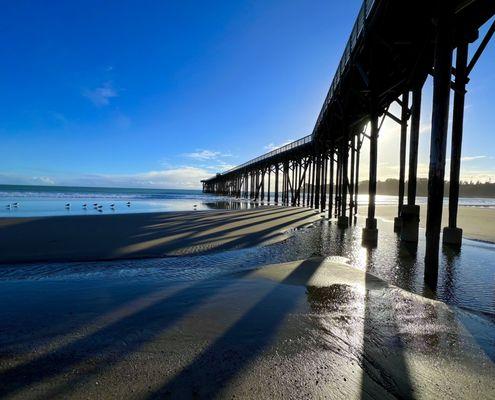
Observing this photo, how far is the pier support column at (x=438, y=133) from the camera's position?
464 centimetres

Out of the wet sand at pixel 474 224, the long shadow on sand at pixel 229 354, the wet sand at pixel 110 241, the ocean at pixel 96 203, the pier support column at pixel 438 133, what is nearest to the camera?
the long shadow on sand at pixel 229 354

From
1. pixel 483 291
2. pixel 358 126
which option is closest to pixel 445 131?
pixel 483 291

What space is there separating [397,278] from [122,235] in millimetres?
8035

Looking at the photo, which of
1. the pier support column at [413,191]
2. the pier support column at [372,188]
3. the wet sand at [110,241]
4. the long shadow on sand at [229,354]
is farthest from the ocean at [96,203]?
the long shadow on sand at [229,354]

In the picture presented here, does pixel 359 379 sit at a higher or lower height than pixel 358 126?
lower

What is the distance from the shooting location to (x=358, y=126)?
Result: 56.1ft

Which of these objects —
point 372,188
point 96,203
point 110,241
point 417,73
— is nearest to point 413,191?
point 372,188

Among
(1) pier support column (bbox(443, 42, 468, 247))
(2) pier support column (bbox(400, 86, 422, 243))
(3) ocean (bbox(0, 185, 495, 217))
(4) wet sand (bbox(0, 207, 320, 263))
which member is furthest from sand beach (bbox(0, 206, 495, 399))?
(3) ocean (bbox(0, 185, 495, 217))

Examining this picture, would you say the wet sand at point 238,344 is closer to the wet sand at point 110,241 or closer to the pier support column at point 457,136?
the wet sand at point 110,241

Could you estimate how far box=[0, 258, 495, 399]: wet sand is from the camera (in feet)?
6.70

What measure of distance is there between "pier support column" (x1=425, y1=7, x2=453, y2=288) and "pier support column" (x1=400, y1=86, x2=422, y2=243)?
4396 mm

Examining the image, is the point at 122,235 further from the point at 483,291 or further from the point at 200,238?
the point at 483,291

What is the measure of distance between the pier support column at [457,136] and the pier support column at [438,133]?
3718mm

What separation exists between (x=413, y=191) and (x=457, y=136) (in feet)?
6.90
